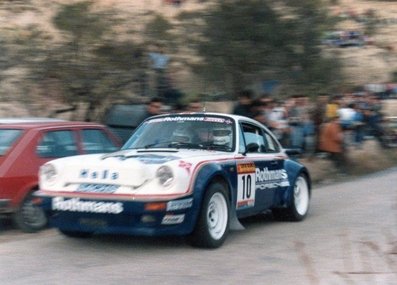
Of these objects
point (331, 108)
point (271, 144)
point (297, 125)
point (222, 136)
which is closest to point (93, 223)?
point (222, 136)

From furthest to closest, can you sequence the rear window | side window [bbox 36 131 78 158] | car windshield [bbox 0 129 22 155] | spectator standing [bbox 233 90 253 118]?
spectator standing [bbox 233 90 253 118] → the rear window → side window [bbox 36 131 78 158] → car windshield [bbox 0 129 22 155]

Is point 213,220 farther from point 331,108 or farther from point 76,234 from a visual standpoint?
point 331,108

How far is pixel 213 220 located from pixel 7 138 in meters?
3.17

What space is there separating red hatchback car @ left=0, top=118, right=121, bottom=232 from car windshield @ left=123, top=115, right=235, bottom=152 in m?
1.25

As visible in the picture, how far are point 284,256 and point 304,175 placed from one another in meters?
2.96

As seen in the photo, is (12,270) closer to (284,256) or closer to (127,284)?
(127,284)

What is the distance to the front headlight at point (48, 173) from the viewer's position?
8445 millimetres

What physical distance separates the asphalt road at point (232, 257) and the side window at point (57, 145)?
1084mm

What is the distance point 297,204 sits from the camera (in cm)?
1069

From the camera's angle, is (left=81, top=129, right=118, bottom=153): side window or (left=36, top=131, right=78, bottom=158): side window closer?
(left=36, top=131, right=78, bottom=158): side window

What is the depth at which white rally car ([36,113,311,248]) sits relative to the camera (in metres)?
7.86

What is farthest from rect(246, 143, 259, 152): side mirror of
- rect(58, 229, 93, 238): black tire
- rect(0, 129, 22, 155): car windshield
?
rect(0, 129, 22, 155): car windshield

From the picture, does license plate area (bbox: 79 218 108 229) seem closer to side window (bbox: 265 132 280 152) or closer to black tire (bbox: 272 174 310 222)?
side window (bbox: 265 132 280 152)

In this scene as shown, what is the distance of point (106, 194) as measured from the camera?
26.0 ft
